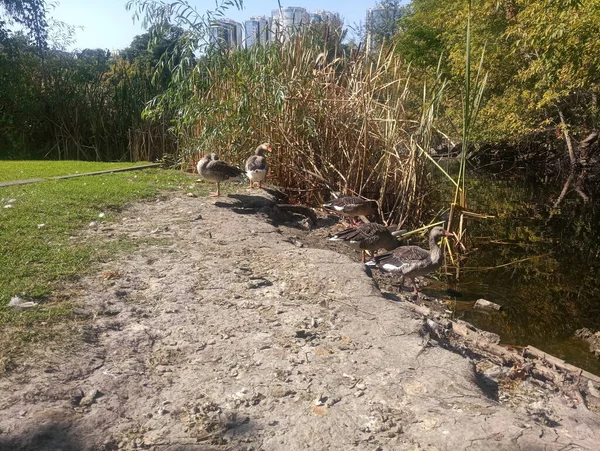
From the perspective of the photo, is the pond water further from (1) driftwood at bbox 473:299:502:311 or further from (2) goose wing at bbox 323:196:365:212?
(2) goose wing at bbox 323:196:365:212

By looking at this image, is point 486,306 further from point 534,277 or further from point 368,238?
point 534,277

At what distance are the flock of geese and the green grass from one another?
3.82 m

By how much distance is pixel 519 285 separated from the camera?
9789 mm

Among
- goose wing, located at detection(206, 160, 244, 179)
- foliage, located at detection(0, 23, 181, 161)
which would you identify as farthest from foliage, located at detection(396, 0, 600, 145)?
foliage, located at detection(0, 23, 181, 161)

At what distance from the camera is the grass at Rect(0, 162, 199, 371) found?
465 centimetres

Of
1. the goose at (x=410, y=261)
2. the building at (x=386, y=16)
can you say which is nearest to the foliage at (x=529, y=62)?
the goose at (x=410, y=261)

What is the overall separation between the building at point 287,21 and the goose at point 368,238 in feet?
17.0

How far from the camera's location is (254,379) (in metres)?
4.25

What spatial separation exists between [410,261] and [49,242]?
4739 millimetres

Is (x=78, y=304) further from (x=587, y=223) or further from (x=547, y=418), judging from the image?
(x=587, y=223)

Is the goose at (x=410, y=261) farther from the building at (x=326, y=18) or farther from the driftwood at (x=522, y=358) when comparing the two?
the building at (x=326, y=18)

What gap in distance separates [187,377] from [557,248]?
35.7 feet

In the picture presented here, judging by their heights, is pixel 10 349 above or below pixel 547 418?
above

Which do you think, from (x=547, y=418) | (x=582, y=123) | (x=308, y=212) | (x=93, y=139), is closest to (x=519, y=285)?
(x=308, y=212)
